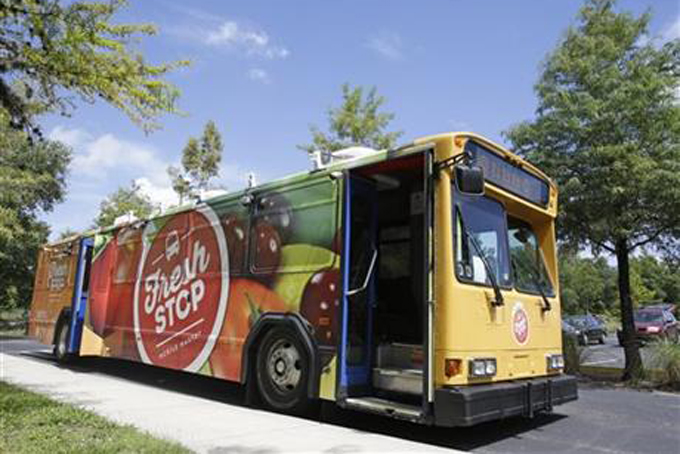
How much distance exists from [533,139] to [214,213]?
6567 millimetres

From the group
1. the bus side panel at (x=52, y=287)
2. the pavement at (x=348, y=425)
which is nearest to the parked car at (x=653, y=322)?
the pavement at (x=348, y=425)

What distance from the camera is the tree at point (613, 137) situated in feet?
31.7

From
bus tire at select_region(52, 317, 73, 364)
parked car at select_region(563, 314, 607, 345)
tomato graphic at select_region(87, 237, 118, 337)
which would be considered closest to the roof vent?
tomato graphic at select_region(87, 237, 118, 337)

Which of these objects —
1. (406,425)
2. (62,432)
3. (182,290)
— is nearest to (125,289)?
(182,290)

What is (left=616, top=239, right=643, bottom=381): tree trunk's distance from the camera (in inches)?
404

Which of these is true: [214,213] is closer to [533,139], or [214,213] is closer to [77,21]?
[77,21]

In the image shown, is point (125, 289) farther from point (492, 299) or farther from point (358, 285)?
point (492, 299)

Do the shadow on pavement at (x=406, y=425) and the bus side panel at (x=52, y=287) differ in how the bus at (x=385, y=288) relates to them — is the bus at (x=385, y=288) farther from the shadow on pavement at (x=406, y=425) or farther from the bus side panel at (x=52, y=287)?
the bus side panel at (x=52, y=287)

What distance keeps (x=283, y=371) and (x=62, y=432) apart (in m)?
2.43

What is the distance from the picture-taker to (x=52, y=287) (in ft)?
41.3

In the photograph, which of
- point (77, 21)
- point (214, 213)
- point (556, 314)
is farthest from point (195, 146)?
point (556, 314)

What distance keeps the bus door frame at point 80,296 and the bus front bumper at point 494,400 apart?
8.71 m

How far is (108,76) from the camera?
250 inches

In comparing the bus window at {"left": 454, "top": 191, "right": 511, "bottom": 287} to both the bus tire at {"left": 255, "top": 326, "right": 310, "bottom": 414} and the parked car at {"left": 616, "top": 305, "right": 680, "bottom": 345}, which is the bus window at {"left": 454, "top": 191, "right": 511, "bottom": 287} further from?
the parked car at {"left": 616, "top": 305, "right": 680, "bottom": 345}
